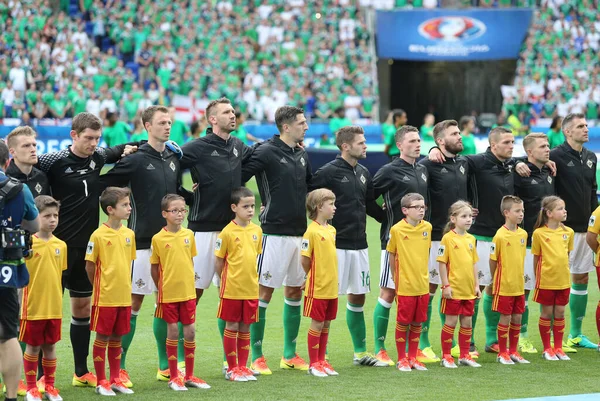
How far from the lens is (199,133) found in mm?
15898

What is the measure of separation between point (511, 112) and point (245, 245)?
22.4m

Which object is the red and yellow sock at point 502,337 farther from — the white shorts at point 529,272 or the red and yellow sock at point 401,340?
the red and yellow sock at point 401,340

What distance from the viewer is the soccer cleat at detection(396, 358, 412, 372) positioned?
27.5 feet

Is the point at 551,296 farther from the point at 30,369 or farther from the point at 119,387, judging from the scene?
the point at 30,369

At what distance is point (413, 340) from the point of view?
8500 mm

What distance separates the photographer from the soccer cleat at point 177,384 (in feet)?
24.9

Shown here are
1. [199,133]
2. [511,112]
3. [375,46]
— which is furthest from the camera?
[375,46]

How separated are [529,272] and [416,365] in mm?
1528

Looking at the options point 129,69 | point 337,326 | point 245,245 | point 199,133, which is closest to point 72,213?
point 245,245

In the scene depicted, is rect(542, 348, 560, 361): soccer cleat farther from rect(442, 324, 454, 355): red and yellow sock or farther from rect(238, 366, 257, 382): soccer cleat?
rect(238, 366, 257, 382): soccer cleat

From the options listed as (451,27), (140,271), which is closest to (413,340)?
(140,271)

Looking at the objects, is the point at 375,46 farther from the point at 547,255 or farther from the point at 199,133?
the point at 547,255

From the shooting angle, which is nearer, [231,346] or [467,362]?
[231,346]

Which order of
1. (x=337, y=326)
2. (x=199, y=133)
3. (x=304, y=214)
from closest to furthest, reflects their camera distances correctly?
(x=304, y=214) < (x=337, y=326) < (x=199, y=133)
